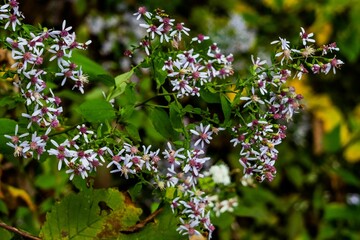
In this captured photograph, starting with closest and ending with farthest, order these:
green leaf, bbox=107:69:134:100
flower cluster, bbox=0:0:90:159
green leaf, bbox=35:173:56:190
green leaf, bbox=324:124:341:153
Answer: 1. flower cluster, bbox=0:0:90:159
2. green leaf, bbox=107:69:134:100
3. green leaf, bbox=35:173:56:190
4. green leaf, bbox=324:124:341:153

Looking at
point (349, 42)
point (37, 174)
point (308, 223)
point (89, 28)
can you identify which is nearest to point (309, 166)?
point (308, 223)

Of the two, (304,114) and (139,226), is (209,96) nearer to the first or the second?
(139,226)

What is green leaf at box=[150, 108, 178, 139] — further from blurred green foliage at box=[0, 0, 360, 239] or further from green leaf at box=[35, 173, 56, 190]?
blurred green foliage at box=[0, 0, 360, 239]

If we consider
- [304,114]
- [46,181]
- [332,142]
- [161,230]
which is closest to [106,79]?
[161,230]

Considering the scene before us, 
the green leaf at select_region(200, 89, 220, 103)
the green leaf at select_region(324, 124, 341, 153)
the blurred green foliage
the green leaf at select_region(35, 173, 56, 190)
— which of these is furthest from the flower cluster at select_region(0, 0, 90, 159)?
the green leaf at select_region(324, 124, 341, 153)

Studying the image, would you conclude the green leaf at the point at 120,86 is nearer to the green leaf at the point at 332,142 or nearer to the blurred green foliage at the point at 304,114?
the blurred green foliage at the point at 304,114

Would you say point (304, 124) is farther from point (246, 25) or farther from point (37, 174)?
point (37, 174)

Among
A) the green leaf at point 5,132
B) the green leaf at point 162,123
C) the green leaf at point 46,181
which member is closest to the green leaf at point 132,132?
the green leaf at point 162,123
